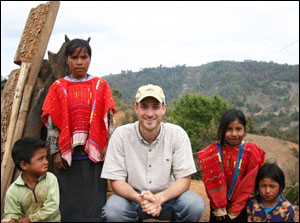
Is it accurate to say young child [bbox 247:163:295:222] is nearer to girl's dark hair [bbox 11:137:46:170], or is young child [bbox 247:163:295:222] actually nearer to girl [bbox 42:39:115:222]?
girl [bbox 42:39:115:222]

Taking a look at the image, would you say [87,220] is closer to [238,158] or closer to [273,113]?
[238,158]

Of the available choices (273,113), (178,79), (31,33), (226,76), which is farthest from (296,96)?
(31,33)

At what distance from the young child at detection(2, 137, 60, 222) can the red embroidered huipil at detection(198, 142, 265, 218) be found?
1.41 meters

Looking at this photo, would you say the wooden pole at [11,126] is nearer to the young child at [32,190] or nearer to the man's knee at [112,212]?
the young child at [32,190]

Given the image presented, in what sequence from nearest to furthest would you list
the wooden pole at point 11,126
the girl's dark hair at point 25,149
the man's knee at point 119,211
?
the man's knee at point 119,211
the girl's dark hair at point 25,149
the wooden pole at point 11,126

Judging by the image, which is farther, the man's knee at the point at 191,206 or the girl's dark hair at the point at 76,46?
the girl's dark hair at the point at 76,46

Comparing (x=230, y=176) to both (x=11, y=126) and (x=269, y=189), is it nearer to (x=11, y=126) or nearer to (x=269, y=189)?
(x=269, y=189)

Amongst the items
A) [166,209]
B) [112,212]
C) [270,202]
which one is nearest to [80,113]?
[112,212]

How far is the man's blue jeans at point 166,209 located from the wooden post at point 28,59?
1.78 m

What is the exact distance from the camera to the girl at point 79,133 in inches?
142

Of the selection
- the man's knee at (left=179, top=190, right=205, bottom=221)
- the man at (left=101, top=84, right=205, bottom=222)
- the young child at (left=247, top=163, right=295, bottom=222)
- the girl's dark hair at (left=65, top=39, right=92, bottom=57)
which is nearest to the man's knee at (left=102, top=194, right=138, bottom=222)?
the man at (left=101, top=84, right=205, bottom=222)

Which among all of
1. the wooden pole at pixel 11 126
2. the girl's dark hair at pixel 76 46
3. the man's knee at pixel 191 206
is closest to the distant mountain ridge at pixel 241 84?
the wooden pole at pixel 11 126

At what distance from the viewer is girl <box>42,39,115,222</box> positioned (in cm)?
361

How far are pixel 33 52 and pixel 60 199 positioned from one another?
1.77 metres
